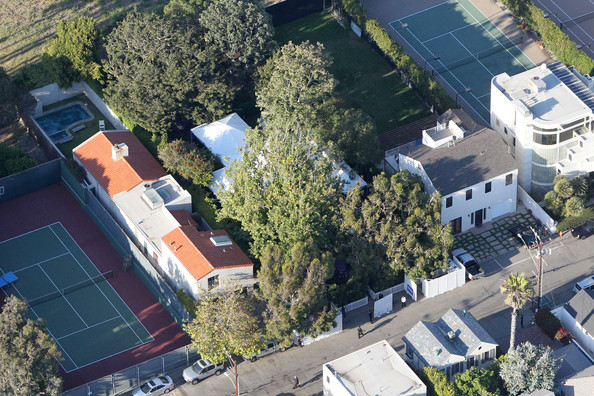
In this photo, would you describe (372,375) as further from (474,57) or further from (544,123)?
(474,57)

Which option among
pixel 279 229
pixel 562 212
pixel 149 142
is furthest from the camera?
pixel 149 142

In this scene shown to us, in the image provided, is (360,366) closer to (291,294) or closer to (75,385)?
(291,294)

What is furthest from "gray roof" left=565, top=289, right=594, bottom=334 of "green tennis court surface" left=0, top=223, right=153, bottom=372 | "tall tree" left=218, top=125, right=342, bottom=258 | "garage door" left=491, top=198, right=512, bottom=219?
"green tennis court surface" left=0, top=223, right=153, bottom=372

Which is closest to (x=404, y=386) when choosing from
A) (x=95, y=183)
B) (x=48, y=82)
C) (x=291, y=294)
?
(x=291, y=294)

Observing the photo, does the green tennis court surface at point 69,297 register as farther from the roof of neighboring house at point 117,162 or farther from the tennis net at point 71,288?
the roof of neighboring house at point 117,162

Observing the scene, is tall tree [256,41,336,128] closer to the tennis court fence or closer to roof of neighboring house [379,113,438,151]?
roof of neighboring house [379,113,438,151]

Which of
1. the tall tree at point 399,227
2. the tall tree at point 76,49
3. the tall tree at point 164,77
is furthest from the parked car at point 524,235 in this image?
Result: the tall tree at point 76,49
